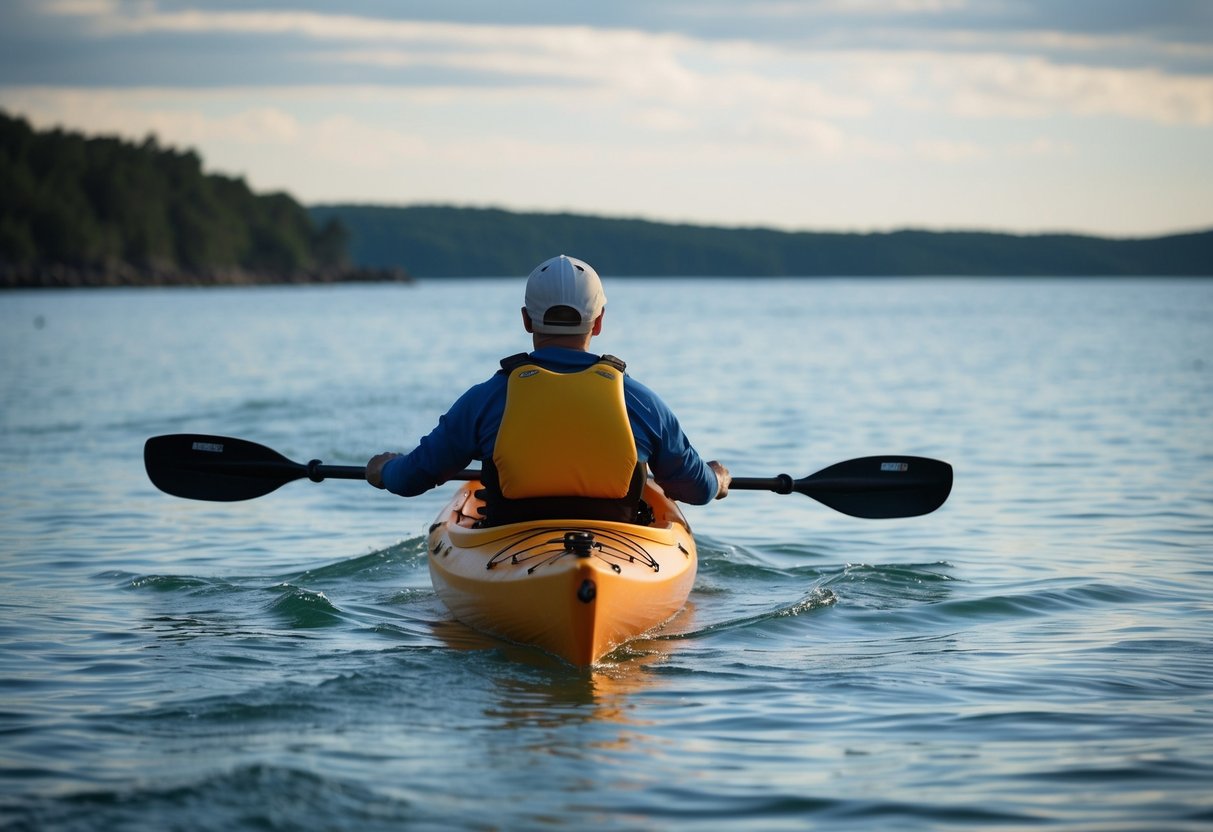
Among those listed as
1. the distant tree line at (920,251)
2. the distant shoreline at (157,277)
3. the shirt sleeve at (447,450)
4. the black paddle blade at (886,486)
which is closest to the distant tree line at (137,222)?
the distant shoreline at (157,277)

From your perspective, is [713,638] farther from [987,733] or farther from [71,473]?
[71,473]

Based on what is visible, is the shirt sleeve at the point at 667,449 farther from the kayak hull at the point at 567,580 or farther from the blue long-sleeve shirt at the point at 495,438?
the kayak hull at the point at 567,580

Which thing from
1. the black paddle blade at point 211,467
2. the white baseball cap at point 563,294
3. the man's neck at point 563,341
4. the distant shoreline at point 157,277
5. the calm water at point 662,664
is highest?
the distant shoreline at point 157,277

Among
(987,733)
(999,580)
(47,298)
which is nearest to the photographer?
(987,733)

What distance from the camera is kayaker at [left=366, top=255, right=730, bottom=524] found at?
21.3 feet

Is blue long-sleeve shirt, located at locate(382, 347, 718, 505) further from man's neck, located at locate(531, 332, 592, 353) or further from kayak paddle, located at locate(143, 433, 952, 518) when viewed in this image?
kayak paddle, located at locate(143, 433, 952, 518)

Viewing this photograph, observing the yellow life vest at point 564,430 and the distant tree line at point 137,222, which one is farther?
the distant tree line at point 137,222

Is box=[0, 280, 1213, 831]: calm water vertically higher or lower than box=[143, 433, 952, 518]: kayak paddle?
lower

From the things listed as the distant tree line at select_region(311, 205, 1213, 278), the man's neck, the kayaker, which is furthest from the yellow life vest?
the distant tree line at select_region(311, 205, 1213, 278)

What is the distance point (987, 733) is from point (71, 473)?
37.3 feet

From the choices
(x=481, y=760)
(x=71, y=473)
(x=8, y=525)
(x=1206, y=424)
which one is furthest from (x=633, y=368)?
(x=481, y=760)

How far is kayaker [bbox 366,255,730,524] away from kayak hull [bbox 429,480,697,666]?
15 centimetres

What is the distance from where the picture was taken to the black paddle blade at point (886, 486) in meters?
8.76

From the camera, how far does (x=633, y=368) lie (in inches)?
1310
